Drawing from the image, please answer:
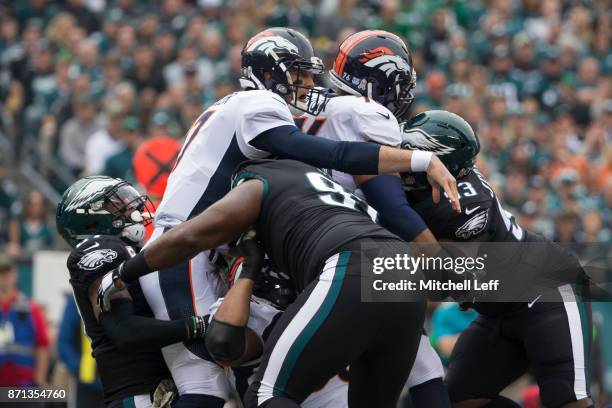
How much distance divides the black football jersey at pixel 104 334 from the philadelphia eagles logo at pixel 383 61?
4.63ft

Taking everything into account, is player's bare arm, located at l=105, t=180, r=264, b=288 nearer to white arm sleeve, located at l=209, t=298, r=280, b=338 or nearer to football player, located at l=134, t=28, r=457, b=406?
football player, located at l=134, t=28, r=457, b=406

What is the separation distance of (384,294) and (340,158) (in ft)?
2.28

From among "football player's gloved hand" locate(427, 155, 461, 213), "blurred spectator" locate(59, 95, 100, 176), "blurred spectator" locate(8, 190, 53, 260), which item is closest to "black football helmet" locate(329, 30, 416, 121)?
"football player's gloved hand" locate(427, 155, 461, 213)

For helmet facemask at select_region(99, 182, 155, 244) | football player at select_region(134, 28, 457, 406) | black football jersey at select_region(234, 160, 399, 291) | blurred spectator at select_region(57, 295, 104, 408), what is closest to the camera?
black football jersey at select_region(234, 160, 399, 291)

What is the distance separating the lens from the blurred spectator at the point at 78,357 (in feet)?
27.2

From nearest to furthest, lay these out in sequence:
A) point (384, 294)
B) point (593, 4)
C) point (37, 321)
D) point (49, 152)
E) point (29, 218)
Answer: point (384, 294) → point (37, 321) → point (29, 218) → point (49, 152) → point (593, 4)

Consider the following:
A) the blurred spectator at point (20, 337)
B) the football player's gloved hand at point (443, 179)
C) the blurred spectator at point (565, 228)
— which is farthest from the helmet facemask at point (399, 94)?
the blurred spectator at point (565, 228)

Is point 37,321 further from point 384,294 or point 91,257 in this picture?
point 384,294

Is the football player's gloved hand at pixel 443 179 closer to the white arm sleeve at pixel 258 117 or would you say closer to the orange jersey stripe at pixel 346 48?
the white arm sleeve at pixel 258 117

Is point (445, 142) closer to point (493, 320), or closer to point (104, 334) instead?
point (493, 320)

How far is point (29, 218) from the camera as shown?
11.7m

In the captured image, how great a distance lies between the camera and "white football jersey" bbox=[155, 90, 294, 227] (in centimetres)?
535

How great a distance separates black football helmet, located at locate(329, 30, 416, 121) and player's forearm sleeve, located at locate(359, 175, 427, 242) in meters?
0.55

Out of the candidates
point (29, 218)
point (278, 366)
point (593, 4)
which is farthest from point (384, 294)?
point (593, 4)
